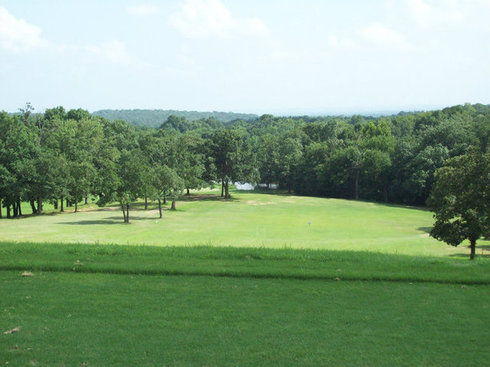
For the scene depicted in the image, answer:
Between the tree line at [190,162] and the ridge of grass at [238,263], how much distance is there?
39.8 metres

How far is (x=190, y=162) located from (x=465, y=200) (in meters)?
60.5

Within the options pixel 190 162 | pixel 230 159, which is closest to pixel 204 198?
pixel 190 162

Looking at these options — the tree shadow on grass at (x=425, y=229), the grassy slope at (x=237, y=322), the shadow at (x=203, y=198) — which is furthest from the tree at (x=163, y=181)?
the grassy slope at (x=237, y=322)

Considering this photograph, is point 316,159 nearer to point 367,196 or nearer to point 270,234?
point 367,196

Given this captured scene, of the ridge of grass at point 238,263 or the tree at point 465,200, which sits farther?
the tree at point 465,200

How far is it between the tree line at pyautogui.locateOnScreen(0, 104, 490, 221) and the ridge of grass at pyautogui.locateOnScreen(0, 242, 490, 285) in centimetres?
3982

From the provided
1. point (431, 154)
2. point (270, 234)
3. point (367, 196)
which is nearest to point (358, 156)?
point (367, 196)

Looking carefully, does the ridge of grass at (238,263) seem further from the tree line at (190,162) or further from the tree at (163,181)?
the tree at (163,181)

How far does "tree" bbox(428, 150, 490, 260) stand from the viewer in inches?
1148

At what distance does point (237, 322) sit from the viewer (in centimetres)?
1006

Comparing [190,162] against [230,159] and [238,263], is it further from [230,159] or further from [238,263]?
[238,263]

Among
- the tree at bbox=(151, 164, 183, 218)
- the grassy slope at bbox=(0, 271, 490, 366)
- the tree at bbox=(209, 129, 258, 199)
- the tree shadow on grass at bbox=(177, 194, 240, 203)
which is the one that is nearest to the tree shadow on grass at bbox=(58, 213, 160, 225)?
the tree at bbox=(151, 164, 183, 218)

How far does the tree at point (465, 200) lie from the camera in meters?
29.2

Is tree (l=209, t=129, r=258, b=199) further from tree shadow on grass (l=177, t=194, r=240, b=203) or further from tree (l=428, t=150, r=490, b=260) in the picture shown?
tree (l=428, t=150, r=490, b=260)
